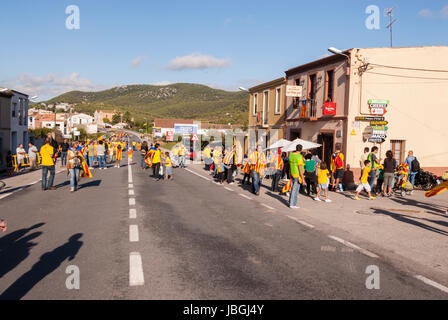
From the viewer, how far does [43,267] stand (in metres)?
5.48

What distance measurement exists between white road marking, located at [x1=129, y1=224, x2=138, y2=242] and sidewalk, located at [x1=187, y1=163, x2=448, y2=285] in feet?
13.0

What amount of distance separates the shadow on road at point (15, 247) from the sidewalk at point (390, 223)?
5777 millimetres

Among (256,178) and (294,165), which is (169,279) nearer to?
(294,165)

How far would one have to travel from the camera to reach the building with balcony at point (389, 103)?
18.0 meters

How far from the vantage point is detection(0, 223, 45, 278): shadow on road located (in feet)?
18.4

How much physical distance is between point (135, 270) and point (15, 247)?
8.58 ft

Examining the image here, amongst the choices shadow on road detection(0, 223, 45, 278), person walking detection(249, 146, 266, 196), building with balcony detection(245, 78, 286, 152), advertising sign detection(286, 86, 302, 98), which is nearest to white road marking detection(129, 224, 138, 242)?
shadow on road detection(0, 223, 45, 278)

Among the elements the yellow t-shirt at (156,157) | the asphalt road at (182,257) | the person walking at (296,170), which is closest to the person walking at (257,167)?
the person walking at (296,170)

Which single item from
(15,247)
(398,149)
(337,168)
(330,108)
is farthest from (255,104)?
(15,247)

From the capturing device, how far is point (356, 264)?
596 centimetres

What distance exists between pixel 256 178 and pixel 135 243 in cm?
780

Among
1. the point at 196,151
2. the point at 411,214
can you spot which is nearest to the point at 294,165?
the point at 411,214

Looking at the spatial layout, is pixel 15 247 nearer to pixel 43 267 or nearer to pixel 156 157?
pixel 43 267

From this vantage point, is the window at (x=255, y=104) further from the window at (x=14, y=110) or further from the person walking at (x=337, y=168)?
the window at (x=14, y=110)
